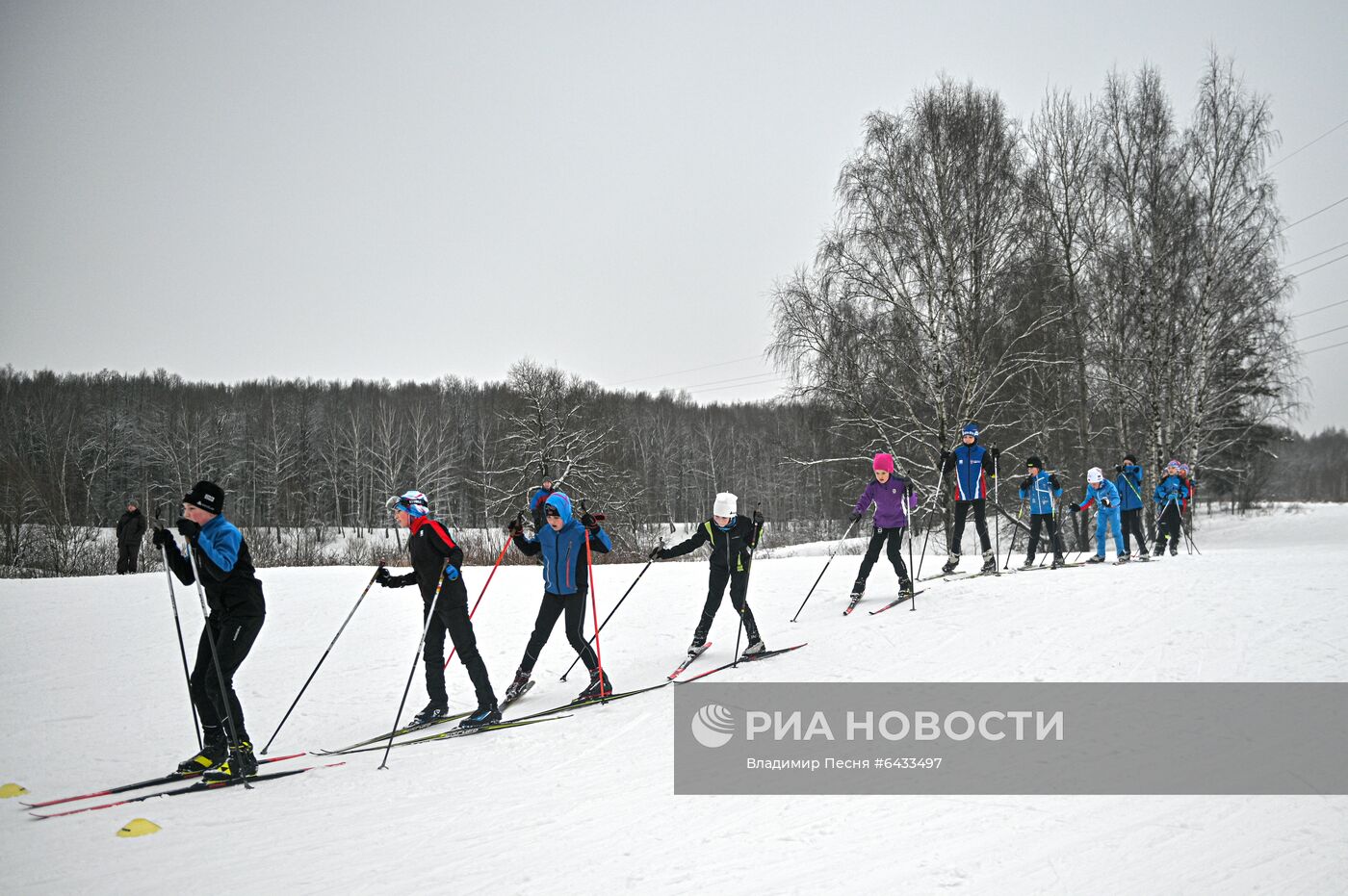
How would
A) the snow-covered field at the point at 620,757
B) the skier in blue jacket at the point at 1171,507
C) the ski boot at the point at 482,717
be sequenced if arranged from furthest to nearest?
the skier in blue jacket at the point at 1171,507 → the ski boot at the point at 482,717 → the snow-covered field at the point at 620,757

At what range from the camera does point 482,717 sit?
648 cm

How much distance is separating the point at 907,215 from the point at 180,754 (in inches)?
662

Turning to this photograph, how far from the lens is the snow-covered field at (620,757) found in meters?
3.50

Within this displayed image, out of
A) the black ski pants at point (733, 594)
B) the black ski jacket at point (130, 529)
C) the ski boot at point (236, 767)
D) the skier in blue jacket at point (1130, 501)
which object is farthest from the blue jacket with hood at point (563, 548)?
the black ski jacket at point (130, 529)

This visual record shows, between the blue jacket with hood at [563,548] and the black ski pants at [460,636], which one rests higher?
the blue jacket with hood at [563,548]

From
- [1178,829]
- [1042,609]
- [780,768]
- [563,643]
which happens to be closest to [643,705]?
[780,768]

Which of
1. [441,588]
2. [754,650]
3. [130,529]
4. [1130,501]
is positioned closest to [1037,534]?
[1130,501]

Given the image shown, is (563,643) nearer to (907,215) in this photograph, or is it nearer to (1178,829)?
(1178,829)

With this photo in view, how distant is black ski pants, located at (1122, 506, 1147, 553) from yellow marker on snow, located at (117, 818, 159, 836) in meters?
14.1

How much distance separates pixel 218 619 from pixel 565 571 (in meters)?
2.84

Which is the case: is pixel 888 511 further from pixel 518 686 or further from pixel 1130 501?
pixel 1130 501

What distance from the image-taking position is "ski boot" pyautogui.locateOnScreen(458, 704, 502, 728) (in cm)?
642

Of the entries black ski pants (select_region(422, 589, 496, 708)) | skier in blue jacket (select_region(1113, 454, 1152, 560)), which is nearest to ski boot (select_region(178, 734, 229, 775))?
black ski pants (select_region(422, 589, 496, 708))

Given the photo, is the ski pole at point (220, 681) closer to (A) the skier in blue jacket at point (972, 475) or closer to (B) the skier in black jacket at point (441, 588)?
(B) the skier in black jacket at point (441, 588)
